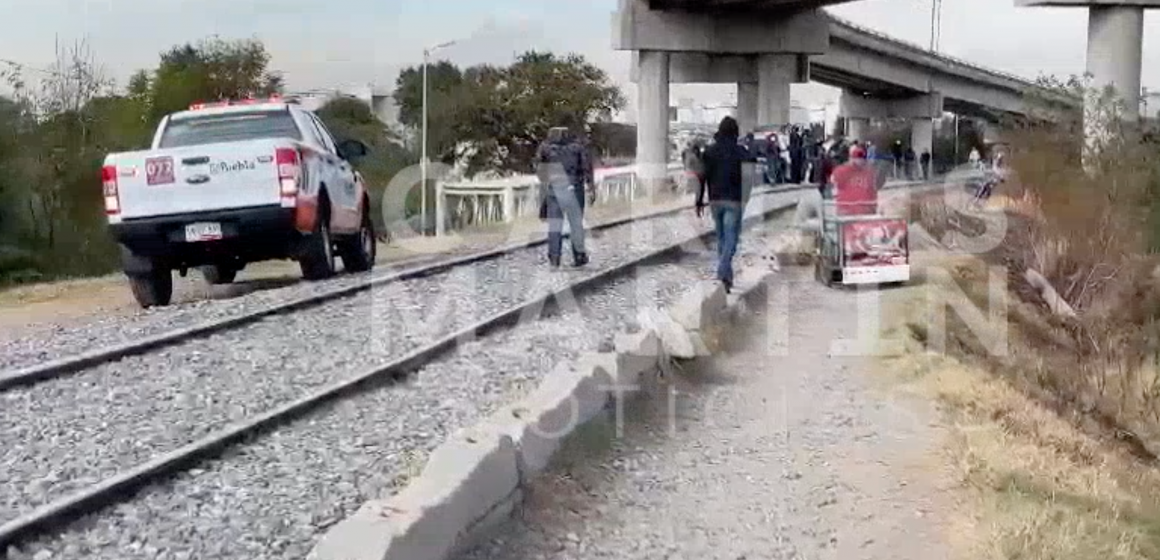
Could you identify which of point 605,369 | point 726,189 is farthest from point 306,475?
point 726,189

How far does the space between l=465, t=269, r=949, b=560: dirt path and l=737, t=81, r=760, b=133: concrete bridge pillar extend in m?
50.9

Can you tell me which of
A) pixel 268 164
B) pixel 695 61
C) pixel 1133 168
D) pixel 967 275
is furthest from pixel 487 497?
pixel 695 61

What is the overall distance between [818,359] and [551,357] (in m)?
2.29

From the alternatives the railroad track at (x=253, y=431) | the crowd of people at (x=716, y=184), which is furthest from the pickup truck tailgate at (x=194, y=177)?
the crowd of people at (x=716, y=184)

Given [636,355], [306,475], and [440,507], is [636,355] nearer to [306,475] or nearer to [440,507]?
[306,475]

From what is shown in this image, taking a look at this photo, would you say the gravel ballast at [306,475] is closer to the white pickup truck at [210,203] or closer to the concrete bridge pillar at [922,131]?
the white pickup truck at [210,203]

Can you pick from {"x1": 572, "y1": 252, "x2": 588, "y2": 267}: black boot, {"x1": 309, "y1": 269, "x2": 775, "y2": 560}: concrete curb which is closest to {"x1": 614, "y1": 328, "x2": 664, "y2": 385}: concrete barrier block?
{"x1": 309, "y1": 269, "x2": 775, "y2": 560}: concrete curb

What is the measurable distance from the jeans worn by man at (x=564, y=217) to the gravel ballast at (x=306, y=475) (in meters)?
5.79

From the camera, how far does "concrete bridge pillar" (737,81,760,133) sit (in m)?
62.2

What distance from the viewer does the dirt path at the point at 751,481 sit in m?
7.39

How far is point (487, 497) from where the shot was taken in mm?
7004

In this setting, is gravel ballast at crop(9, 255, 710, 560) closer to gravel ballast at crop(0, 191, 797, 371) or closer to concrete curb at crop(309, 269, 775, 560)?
concrete curb at crop(309, 269, 775, 560)

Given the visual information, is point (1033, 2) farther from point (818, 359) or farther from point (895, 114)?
point (895, 114)

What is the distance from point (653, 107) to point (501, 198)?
1434cm
